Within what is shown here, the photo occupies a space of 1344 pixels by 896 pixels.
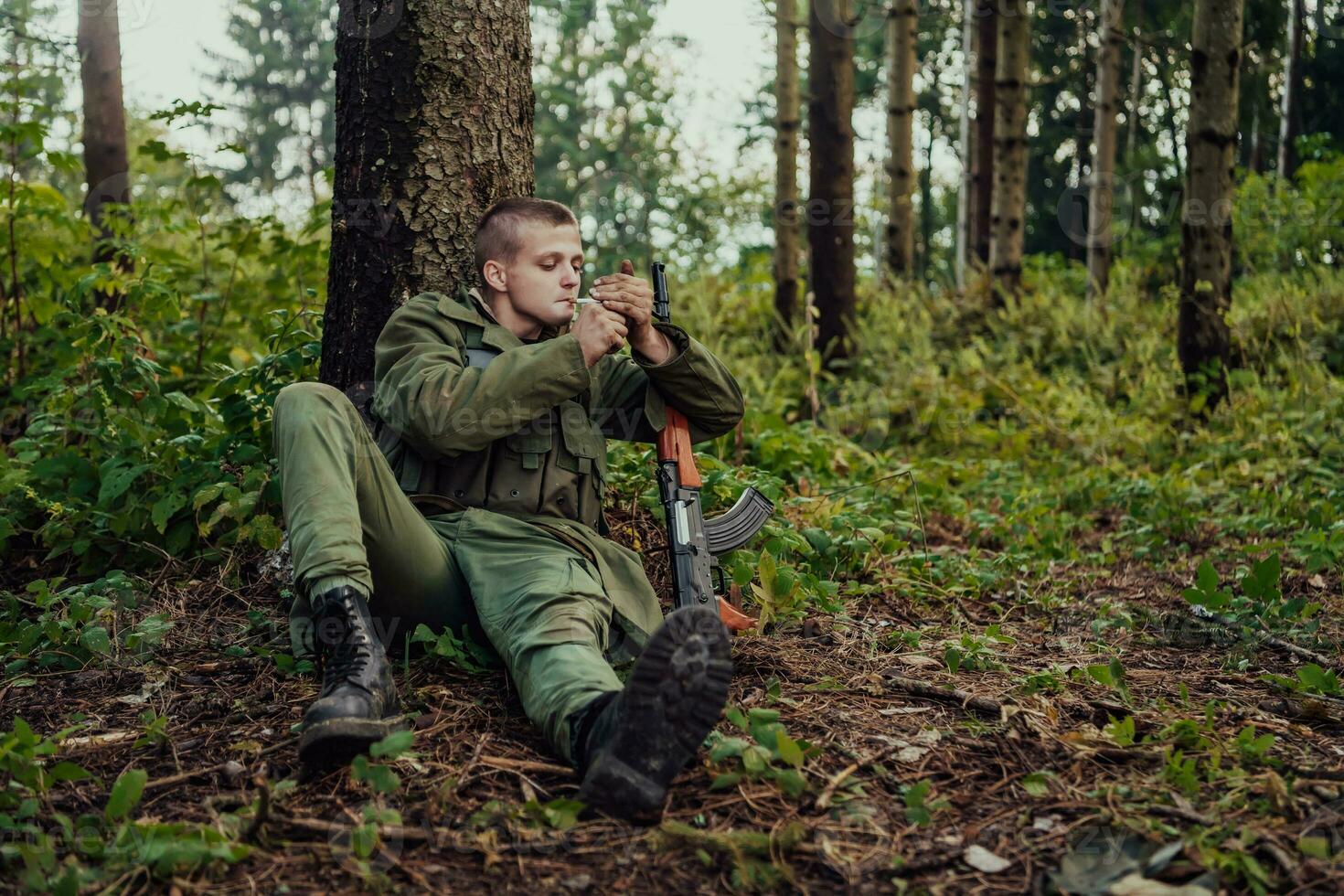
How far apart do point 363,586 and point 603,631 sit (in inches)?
25.6

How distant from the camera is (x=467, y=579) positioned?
121 inches

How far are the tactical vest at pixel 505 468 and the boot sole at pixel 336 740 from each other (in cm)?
90

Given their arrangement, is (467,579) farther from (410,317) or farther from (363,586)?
(410,317)

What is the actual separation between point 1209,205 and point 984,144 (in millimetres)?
8343

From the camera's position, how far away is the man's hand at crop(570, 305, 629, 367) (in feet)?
10.2

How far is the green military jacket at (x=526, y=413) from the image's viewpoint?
9.91ft

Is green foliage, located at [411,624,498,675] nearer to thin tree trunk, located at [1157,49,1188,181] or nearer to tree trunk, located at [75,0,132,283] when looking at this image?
tree trunk, located at [75,0,132,283]

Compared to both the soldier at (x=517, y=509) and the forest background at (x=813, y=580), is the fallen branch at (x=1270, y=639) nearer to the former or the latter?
the forest background at (x=813, y=580)

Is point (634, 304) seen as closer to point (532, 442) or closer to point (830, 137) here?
point (532, 442)

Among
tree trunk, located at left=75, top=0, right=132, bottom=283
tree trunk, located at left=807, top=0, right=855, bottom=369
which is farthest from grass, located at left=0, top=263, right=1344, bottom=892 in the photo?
tree trunk, located at left=75, top=0, right=132, bottom=283

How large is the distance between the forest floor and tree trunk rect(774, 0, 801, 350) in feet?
25.1

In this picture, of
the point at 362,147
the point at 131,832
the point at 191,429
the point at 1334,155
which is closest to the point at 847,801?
the point at 131,832

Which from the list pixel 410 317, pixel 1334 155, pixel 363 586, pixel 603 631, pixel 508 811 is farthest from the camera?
pixel 1334 155

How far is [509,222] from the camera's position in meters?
3.39
